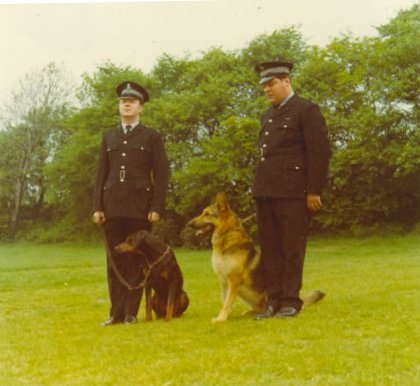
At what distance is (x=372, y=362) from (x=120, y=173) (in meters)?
2.99

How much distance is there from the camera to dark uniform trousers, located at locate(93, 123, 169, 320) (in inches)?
219

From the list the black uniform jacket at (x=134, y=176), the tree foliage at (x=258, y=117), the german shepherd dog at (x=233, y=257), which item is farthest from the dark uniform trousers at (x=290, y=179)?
the tree foliage at (x=258, y=117)

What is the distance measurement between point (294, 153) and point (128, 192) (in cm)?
155

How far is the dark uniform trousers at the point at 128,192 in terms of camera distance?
557cm

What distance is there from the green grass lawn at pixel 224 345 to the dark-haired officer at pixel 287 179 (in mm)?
396

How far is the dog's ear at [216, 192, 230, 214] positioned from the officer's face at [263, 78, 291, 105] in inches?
38.6

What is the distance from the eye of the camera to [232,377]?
136 inches

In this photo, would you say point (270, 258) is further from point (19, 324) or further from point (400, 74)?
point (400, 74)

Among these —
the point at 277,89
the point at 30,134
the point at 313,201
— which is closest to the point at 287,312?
the point at 313,201

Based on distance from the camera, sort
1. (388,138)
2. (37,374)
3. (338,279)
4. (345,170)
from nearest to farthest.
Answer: (37,374) → (338,279) → (388,138) → (345,170)

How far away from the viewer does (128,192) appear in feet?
18.2

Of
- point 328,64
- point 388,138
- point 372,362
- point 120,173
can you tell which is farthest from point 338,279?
point 328,64

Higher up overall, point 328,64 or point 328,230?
point 328,64

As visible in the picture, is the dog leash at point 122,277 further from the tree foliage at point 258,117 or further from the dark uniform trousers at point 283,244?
the tree foliage at point 258,117
